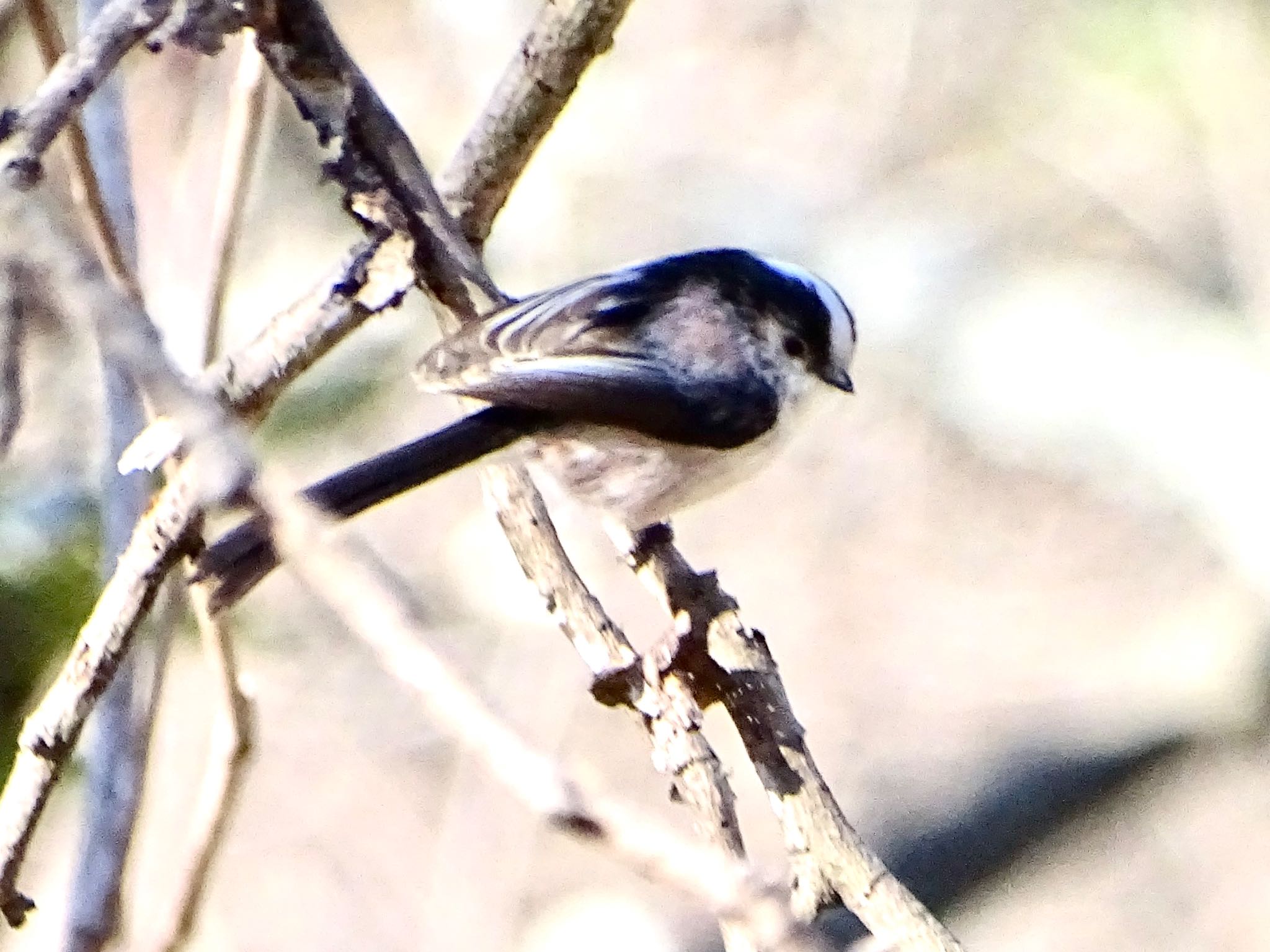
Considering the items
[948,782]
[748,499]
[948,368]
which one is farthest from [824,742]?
[948,368]

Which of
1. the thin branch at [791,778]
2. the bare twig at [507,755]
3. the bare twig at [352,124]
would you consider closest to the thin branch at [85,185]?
the bare twig at [352,124]

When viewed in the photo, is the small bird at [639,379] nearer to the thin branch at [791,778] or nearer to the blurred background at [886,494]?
the thin branch at [791,778]

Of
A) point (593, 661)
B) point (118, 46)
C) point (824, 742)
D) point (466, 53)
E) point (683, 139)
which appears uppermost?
point (118, 46)

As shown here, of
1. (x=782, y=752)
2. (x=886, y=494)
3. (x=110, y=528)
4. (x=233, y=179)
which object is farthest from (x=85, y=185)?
(x=886, y=494)

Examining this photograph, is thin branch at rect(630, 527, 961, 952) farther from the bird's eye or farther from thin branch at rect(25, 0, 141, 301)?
thin branch at rect(25, 0, 141, 301)

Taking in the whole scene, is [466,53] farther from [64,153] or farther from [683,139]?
[64,153]

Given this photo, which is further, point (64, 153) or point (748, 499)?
point (748, 499)

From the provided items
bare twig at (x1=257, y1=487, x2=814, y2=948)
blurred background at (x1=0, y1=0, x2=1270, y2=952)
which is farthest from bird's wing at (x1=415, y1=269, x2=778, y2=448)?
bare twig at (x1=257, y1=487, x2=814, y2=948)

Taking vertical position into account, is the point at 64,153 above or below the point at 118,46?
below
